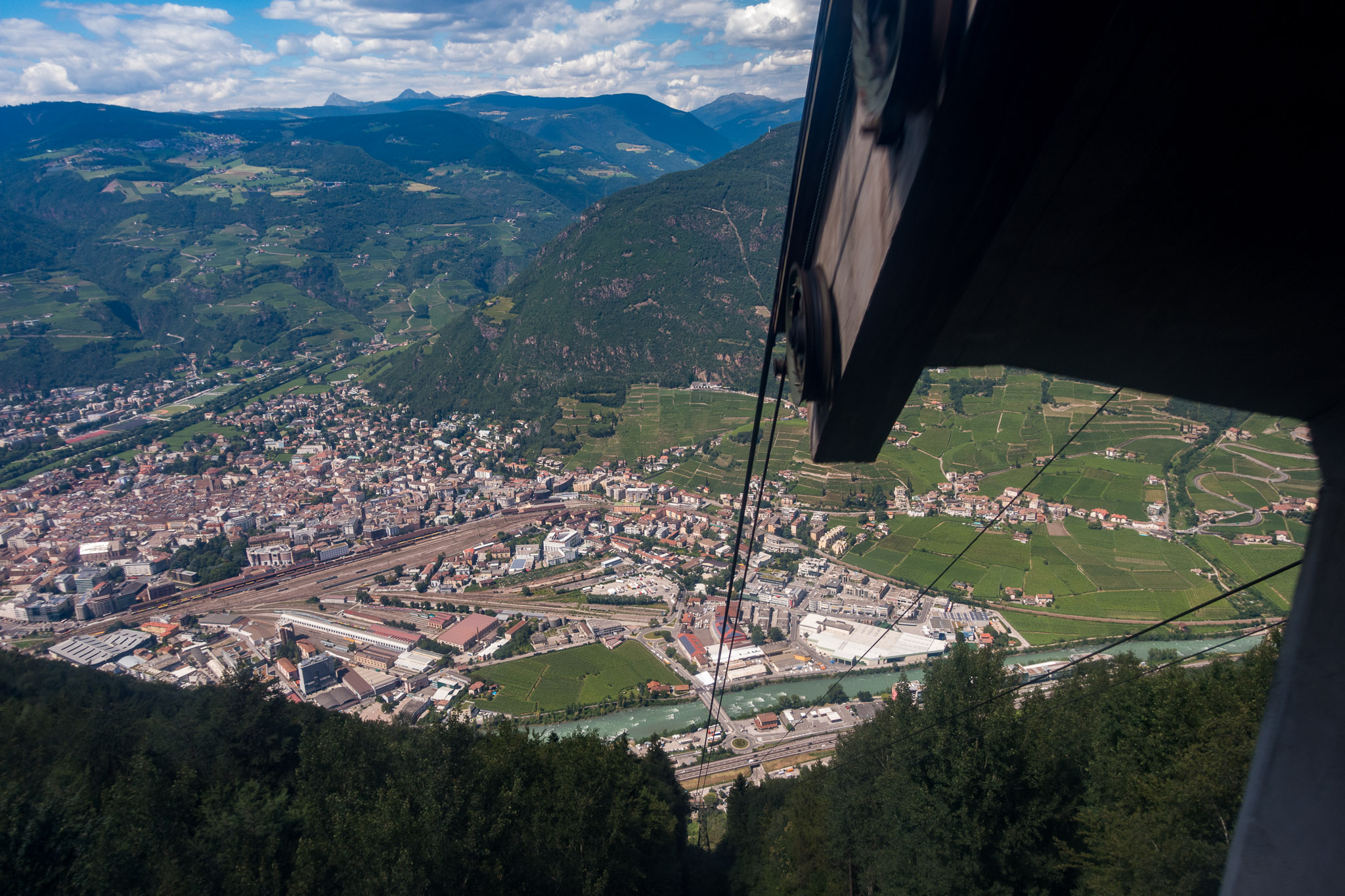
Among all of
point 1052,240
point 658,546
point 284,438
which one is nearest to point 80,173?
point 284,438

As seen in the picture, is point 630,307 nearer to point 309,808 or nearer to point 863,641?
point 863,641

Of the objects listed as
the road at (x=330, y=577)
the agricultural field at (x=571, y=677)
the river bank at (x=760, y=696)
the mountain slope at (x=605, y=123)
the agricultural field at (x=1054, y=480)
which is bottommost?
the road at (x=330, y=577)

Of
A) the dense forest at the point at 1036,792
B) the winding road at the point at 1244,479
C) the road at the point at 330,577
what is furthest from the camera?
the road at the point at 330,577

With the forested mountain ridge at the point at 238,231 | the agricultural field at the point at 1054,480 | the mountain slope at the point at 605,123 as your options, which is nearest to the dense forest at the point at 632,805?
the agricultural field at the point at 1054,480

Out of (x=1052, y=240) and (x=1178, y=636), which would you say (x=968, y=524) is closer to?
(x=1178, y=636)

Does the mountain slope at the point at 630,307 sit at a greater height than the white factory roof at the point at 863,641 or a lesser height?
greater

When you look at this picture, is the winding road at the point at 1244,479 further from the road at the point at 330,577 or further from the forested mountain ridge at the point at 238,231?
the forested mountain ridge at the point at 238,231

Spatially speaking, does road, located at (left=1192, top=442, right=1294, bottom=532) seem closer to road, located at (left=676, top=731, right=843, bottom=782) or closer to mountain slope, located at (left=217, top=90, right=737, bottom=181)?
road, located at (left=676, top=731, right=843, bottom=782)

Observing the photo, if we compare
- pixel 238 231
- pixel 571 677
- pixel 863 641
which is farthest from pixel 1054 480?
pixel 238 231
